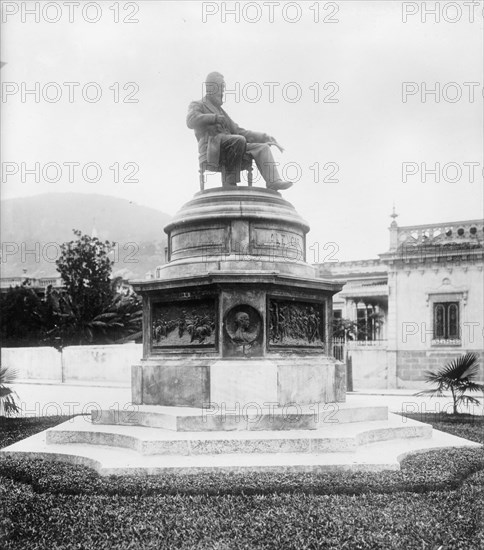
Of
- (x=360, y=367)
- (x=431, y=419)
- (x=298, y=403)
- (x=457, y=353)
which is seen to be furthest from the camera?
(x=360, y=367)

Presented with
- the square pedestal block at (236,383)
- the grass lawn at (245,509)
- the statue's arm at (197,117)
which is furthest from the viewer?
the statue's arm at (197,117)

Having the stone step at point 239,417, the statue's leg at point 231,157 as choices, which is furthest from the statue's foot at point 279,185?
the stone step at point 239,417

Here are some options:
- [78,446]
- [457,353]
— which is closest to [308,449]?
[78,446]

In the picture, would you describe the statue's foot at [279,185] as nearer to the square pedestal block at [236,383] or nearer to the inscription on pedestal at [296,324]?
the inscription on pedestal at [296,324]

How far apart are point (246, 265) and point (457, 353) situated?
58.6ft

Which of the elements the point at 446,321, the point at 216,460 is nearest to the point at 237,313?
the point at 216,460

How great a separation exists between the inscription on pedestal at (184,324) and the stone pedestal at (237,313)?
0.05 feet

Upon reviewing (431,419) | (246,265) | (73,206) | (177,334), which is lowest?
(431,419)

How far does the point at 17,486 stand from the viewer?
6.58 meters

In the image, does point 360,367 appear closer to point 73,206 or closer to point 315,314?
point 315,314

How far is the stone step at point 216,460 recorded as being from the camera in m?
6.74

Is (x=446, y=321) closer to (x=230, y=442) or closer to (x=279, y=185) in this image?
(x=279, y=185)

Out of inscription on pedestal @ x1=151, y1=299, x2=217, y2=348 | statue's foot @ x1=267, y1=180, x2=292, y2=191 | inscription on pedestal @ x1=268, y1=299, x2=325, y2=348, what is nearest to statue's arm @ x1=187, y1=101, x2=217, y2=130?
statue's foot @ x1=267, y1=180, x2=292, y2=191

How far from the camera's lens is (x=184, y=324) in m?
9.37
